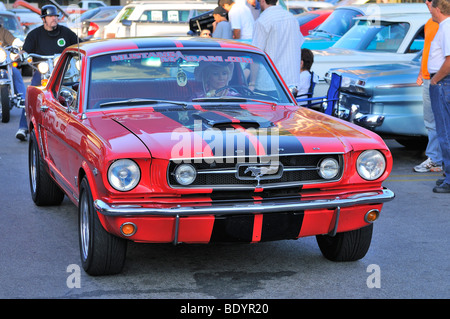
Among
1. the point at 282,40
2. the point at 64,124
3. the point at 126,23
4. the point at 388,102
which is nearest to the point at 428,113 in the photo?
the point at 388,102

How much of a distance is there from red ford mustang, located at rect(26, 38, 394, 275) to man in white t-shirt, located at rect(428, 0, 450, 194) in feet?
7.59

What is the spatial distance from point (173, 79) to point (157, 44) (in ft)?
1.36

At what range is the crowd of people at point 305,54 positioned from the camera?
789 centimetres

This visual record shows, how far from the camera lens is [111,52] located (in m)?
6.14

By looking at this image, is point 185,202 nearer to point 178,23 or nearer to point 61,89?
point 61,89

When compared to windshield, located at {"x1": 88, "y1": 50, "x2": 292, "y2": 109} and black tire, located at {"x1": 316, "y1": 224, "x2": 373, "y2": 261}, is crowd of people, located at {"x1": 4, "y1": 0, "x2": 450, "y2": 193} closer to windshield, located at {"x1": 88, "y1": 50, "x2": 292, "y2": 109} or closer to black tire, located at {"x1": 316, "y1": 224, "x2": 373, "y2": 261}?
windshield, located at {"x1": 88, "y1": 50, "x2": 292, "y2": 109}

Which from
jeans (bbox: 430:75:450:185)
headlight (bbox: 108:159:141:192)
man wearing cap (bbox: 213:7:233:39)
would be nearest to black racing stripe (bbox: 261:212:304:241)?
headlight (bbox: 108:159:141:192)

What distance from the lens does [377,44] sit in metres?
11.8

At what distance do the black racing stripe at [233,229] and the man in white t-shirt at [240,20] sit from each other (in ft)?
31.1

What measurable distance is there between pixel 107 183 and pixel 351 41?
8241 mm

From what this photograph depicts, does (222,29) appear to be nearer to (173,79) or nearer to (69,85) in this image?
(69,85)

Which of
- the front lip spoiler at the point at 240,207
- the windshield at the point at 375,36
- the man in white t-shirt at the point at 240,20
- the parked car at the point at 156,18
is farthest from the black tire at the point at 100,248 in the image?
the parked car at the point at 156,18

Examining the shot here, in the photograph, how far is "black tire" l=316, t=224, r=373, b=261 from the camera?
536cm

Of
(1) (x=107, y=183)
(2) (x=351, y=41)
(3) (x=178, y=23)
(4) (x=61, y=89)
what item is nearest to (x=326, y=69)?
(2) (x=351, y=41)
